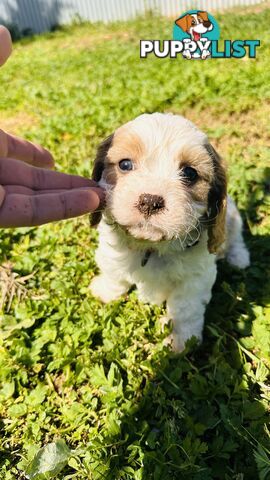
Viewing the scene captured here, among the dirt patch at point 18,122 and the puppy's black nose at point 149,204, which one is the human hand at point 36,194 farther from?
the dirt patch at point 18,122

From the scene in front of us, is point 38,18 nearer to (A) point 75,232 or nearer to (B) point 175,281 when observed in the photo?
(A) point 75,232

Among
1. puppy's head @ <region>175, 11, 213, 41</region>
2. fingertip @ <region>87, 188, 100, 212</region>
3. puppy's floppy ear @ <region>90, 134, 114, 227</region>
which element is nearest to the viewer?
fingertip @ <region>87, 188, 100, 212</region>

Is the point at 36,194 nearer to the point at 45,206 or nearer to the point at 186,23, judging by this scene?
the point at 45,206

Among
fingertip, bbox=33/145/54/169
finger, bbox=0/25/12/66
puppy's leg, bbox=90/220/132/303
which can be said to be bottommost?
puppy's leg, bbox=90/220/132/303

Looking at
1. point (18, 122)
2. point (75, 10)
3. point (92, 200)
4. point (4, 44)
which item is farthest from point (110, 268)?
point (75, 10)

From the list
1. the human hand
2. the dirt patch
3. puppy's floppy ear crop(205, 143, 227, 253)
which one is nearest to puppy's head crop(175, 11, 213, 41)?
the dirt patch

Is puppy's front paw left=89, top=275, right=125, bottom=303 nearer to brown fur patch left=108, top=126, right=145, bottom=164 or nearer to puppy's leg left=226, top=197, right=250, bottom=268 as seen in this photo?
puppy's leg left=226, top=197, right=250, bottom=268

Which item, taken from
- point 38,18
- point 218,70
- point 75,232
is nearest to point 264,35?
point 218,70
